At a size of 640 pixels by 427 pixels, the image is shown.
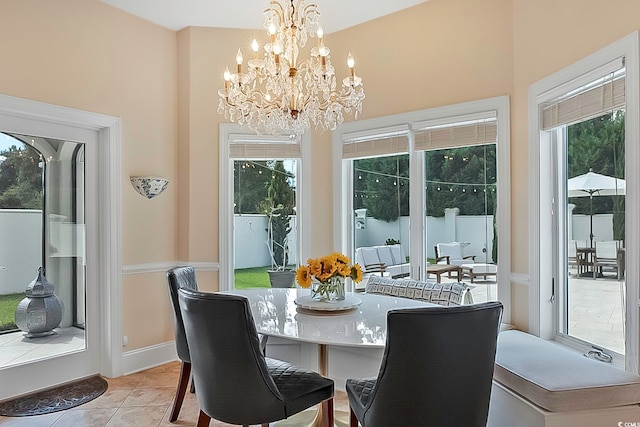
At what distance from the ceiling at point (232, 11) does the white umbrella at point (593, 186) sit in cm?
191

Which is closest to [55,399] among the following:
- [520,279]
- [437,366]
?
[437,366]

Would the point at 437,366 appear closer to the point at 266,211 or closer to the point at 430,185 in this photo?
the point at 430,185

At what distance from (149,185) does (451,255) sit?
2.58m

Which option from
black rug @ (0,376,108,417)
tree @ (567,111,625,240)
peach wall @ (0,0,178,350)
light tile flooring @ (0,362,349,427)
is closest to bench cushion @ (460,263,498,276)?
tree @ (567,111,625,240)

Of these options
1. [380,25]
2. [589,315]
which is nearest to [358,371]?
[589,315]

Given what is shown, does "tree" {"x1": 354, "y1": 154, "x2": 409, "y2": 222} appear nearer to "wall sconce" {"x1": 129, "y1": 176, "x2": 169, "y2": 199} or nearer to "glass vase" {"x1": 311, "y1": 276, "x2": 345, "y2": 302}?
"glass vase" {"x1": 311, "y1": 276, "x2": 345, "y2": 302}

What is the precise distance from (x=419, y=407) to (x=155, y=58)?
3.60m

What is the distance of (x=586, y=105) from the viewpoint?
244 centimetres

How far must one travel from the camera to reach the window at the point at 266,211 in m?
4.14

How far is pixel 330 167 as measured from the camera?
414 cm

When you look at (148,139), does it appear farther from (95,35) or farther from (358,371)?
(358,371)

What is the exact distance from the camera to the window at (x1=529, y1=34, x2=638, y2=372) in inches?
83.5

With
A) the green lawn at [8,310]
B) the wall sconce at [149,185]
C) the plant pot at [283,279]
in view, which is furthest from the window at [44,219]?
the plant pot at [283,279]

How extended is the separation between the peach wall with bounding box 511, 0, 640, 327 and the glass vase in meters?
1.35
